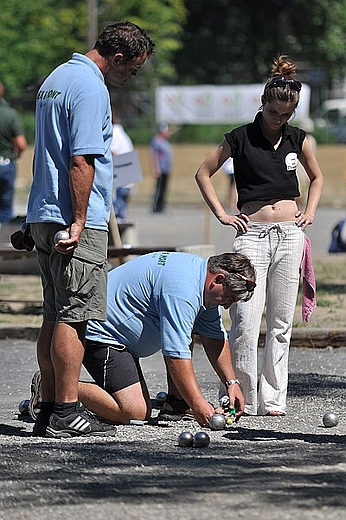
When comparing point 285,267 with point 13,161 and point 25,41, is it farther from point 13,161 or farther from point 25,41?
point 25,41

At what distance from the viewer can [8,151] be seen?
48.3ft

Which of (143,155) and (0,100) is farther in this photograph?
(143,155)

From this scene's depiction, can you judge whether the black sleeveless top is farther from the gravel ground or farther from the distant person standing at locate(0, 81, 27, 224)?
the distant person standing at locate(0, 81, 27, 224)

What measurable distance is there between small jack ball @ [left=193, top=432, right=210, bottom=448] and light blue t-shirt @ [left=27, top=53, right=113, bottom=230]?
1.21 metres

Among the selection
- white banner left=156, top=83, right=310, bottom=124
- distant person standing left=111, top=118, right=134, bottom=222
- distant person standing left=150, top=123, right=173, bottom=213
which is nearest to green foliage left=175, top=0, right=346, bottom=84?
white banner left=156, top=83, right=310, bottom=124

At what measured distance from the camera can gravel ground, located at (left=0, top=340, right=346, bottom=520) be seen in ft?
15.8

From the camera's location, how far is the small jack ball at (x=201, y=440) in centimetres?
610

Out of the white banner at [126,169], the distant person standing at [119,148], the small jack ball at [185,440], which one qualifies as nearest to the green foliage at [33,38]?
the distant person standing at [119,148]

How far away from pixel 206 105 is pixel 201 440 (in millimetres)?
38979

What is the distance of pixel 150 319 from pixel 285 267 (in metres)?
0.94

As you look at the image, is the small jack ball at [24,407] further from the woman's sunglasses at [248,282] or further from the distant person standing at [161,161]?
the distant person standing at [161,161]

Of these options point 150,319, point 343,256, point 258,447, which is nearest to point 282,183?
point 150,319

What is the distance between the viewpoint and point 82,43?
167ft

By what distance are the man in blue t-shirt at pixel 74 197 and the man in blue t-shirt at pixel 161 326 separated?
320 mm
